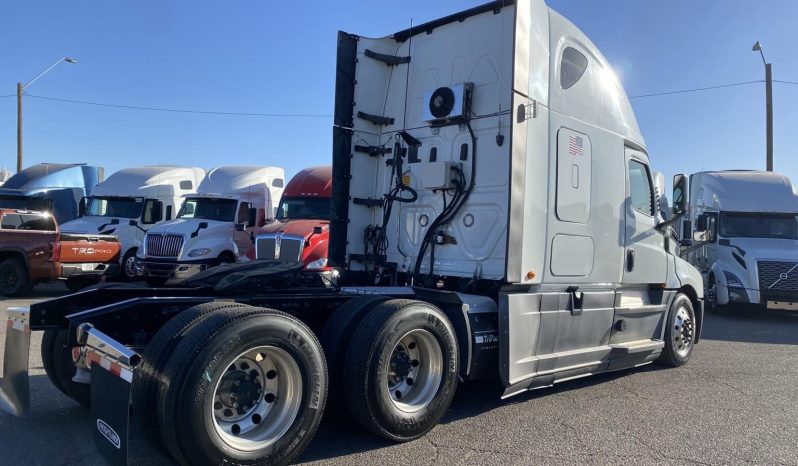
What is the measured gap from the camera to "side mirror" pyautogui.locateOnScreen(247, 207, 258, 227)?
1417 centimetres

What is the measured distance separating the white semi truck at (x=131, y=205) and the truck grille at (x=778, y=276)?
593 inches

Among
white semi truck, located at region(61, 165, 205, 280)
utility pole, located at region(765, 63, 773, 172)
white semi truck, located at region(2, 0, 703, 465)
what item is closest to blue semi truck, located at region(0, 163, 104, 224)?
white semi truck, located at region(61, 165, 205, 280)

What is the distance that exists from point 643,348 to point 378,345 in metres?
3.92

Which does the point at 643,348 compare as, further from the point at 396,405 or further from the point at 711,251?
the point at 711,251

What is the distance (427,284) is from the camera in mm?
6199

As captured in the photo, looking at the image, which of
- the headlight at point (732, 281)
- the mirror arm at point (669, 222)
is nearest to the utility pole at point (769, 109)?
the headlight at point (732, 281)

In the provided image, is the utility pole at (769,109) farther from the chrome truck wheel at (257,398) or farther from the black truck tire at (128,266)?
the chrome truck wheel at (257,398)

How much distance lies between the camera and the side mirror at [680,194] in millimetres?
7270

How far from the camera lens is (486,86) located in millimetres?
5879

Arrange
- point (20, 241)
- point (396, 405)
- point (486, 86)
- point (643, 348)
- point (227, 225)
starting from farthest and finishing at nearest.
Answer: point (227, 225)
point (20, 241)
point (643, 348)
point (486, 86)
point (396, 405)

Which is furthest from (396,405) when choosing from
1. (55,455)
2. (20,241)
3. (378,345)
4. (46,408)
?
(20,241)

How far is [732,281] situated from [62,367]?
13.6 meters

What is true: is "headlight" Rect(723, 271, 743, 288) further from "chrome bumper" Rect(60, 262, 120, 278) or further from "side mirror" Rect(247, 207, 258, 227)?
"chrome bumper" Rect(60, 262, 120, 278)

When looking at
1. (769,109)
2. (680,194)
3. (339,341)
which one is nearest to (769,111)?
(769,109)
